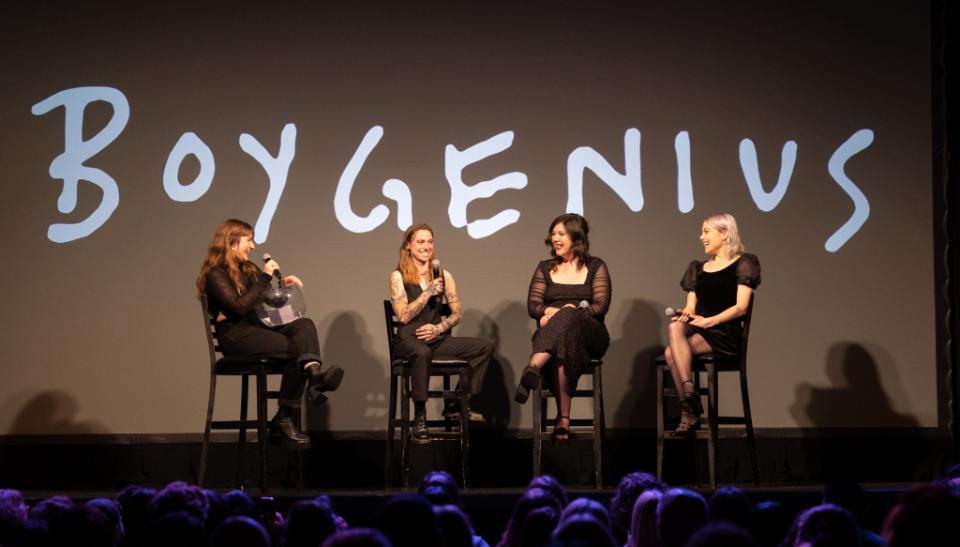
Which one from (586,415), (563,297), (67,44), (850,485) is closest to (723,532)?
(850,485)

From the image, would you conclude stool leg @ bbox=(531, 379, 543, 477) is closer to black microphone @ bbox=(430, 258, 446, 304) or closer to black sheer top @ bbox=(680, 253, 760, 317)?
black microphone @ bbox=(430, 258, 446, 304)

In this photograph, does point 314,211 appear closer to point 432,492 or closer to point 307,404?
point 307,404

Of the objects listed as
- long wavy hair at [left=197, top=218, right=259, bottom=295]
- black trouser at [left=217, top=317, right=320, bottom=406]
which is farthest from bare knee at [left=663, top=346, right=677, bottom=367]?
long wavy hair at [left=197, top=218, right=259, bottom=295]

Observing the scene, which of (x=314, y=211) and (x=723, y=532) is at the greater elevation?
(x=314, y=211)

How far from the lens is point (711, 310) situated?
4934 mm

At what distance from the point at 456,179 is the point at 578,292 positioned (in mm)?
1136

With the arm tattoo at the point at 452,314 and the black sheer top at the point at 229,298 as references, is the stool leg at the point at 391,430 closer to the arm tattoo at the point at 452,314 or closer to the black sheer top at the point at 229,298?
the arm tattoo at the point at 452,314

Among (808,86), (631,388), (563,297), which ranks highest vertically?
(808,86)

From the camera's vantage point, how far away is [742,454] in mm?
5574

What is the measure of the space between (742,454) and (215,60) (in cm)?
360

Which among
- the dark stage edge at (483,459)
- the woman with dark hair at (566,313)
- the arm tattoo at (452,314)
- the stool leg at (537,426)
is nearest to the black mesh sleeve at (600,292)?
the woman with dark hair at (566,313)

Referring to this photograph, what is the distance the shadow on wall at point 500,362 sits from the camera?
18.6ft

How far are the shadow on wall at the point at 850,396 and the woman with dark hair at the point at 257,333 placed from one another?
2.66 metres

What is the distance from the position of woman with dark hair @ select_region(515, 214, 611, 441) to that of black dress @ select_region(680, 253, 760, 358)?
0.44m
